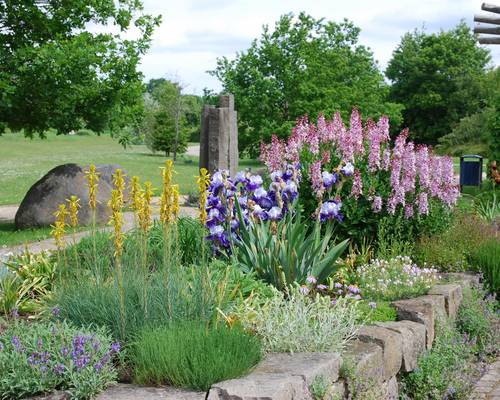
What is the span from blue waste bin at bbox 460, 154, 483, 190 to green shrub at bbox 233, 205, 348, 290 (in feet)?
49.9

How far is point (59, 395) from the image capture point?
4051 millimetres

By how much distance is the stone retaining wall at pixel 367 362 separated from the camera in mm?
4051

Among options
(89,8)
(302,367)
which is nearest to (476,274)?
(302,367)

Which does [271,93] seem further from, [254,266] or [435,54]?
[435,54]

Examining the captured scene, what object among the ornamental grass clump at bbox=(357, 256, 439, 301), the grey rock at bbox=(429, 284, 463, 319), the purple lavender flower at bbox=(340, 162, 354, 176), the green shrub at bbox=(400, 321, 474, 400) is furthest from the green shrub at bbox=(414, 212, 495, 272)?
the green shrub at bbox=(400, 321, 474, 400)

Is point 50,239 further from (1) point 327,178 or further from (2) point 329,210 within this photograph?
(2) point 329,210

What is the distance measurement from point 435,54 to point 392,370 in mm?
50942

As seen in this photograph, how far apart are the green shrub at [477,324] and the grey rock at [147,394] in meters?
3.74

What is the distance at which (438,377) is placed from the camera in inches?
234

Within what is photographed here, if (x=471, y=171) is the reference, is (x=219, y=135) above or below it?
above

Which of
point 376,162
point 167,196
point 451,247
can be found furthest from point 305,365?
point 451,247

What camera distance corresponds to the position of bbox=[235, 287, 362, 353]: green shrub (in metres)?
4.97

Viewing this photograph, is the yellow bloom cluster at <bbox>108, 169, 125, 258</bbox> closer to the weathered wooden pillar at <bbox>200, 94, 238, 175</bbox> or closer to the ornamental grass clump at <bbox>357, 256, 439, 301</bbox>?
the ornamental grass clump at <bbox>357, 256, 439, 301</bbox>

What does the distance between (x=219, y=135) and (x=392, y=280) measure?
9.04 ft
